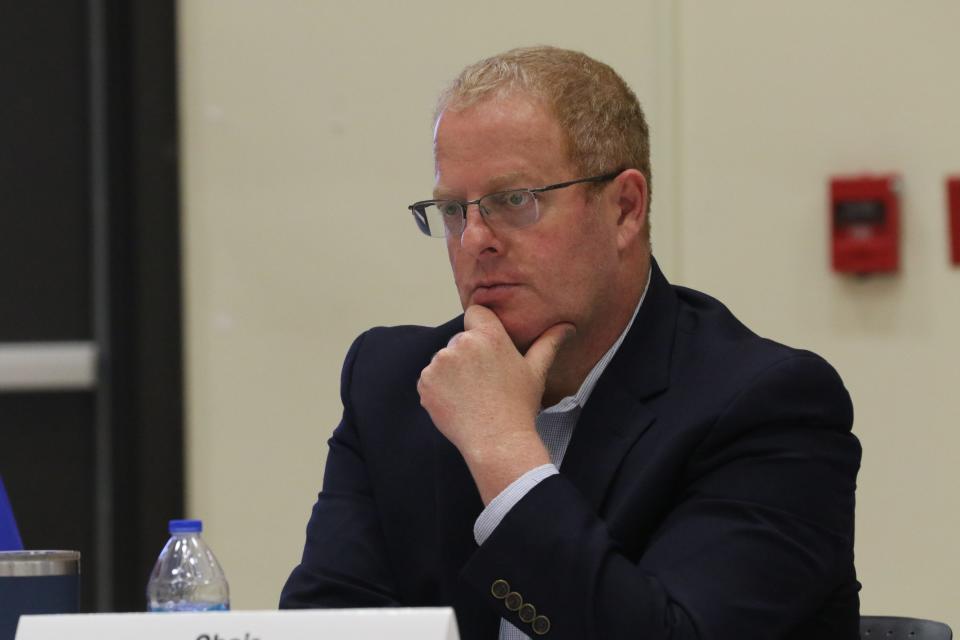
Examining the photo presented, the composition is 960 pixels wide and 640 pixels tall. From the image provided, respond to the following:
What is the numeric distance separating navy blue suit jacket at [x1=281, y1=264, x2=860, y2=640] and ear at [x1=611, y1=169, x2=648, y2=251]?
0.10 metres

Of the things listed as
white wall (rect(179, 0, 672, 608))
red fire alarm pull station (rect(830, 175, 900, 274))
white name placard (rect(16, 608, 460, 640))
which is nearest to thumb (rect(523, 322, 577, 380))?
white name placard (rect(16, 608, 460, 640))

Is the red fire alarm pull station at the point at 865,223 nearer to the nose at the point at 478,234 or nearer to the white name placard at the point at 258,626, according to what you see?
the nose at the point at 478,234

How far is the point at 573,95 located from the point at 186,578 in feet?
2.94

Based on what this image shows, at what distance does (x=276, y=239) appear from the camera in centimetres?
361

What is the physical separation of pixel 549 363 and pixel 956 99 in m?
1.62

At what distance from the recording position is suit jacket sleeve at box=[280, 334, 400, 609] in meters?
1.94

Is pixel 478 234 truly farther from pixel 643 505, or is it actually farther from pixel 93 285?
pixel 93 285

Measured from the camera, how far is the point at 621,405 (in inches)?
75.5

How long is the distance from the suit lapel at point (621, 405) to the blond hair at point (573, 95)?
0.80ft

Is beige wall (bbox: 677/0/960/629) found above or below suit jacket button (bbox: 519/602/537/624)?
above

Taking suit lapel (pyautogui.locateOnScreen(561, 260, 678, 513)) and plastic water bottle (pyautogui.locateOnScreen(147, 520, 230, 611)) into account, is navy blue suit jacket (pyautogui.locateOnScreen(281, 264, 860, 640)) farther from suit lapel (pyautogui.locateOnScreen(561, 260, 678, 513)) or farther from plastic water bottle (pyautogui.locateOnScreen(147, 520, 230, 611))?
plastic water bottle (pyautogui.locateOnScreen(147, 520, 230, 611))

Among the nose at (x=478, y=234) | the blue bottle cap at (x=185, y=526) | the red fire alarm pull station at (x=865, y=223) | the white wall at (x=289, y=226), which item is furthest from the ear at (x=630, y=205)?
the white wall at (x=289, y=226)

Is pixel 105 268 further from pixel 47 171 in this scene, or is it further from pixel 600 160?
pixel 600 160

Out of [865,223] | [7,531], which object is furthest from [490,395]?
[865,223]
